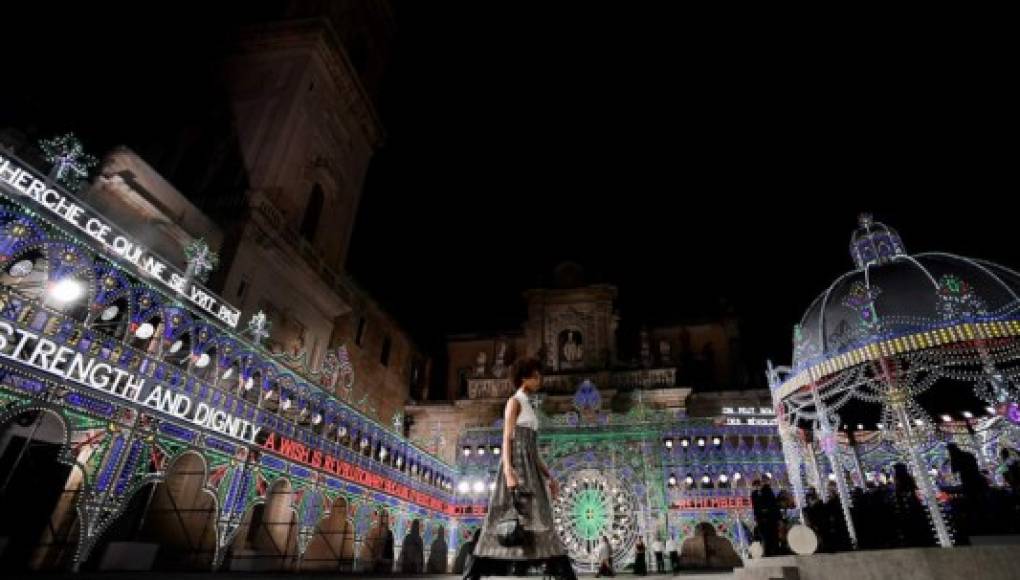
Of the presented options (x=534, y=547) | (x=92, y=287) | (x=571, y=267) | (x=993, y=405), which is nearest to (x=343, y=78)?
(x=571, y=267)

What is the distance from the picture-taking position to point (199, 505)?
45.1 ft

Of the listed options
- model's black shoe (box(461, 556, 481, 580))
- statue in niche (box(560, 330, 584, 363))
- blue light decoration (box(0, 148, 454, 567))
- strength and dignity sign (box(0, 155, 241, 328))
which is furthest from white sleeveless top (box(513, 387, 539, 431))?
statue in niche (box(560, 330, 584, 363))

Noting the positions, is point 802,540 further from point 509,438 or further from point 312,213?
point 312,213

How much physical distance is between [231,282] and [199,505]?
6.66m

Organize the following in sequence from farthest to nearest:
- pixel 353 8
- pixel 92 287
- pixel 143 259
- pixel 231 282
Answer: pixel 353 8
pixel 231 282
pixel 143 259
pixel 92 287

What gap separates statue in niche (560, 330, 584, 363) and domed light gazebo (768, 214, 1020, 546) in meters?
14.7

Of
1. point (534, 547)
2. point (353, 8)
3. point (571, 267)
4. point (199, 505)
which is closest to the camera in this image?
point (534, 547)

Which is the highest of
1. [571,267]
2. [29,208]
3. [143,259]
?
[571,267]

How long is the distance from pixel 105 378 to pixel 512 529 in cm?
704

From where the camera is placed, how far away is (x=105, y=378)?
743 centimetres

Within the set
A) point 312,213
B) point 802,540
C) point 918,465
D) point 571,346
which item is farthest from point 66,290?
point 571,346

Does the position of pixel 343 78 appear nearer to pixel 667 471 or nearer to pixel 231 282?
pixel 231 282

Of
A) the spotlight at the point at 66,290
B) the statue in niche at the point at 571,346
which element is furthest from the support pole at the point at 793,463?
the statue in niche at the point at 571,346

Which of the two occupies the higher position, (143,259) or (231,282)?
(231,282)
